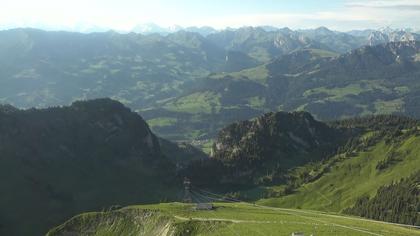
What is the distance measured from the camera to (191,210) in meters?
170

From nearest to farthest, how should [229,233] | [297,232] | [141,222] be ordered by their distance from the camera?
[297,232] < [229,233] < [141,222]

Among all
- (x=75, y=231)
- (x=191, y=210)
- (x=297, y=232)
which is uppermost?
(x=297, y=232)

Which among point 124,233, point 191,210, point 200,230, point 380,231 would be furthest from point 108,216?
point 380,231

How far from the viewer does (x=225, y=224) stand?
144375 mm

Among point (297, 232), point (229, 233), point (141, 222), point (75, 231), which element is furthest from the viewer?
point (75, 231)

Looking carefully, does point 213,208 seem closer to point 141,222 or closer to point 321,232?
point 141,222

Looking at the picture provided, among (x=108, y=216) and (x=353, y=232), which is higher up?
(x=353, y=232)

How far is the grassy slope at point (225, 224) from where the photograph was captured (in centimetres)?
13088

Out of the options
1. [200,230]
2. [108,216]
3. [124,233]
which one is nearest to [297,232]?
[200,230]

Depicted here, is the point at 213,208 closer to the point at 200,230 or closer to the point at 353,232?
the point at 200,230

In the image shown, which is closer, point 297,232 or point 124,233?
point 297,232

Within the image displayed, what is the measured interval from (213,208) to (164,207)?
18.5 m

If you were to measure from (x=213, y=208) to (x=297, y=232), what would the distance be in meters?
55.2

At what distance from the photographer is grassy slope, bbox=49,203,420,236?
130875mm
